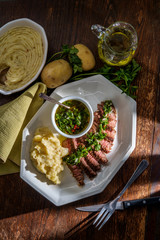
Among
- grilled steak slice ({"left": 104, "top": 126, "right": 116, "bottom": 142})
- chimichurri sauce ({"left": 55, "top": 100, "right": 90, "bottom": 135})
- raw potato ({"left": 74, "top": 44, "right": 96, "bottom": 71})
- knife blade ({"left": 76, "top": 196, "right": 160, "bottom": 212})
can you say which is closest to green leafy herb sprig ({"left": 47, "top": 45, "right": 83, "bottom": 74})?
raw potato ({"left": 74, "top": 44, "right": 96, "bottom": 71})

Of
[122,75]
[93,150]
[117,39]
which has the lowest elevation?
[93,150]

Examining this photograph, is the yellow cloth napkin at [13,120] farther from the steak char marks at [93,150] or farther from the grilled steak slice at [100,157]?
the grilled steak slice at [100,157]

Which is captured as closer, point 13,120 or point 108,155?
point 13,120

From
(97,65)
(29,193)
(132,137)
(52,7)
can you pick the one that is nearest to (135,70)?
(97,65)

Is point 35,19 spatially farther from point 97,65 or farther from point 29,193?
point 29,193

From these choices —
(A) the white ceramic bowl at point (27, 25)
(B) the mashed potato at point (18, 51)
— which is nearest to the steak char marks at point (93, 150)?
(A) the white ceramic bowl at point (27, 25)

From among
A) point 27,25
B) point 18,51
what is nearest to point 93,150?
point 18,51

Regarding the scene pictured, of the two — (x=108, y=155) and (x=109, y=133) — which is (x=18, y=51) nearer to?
(x=109, y=133)
